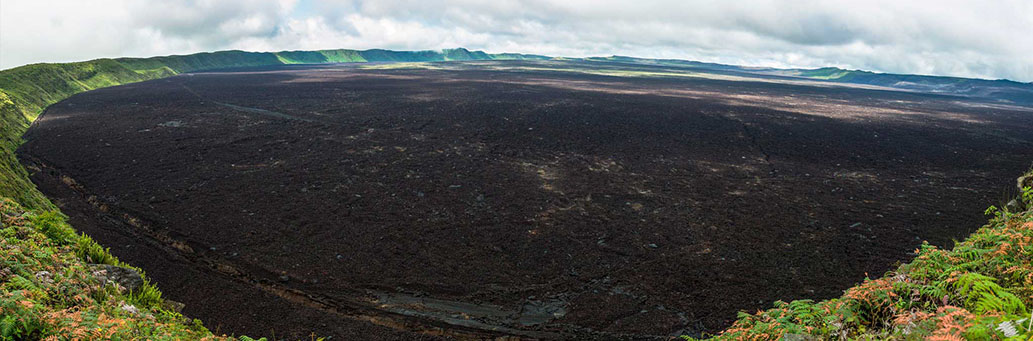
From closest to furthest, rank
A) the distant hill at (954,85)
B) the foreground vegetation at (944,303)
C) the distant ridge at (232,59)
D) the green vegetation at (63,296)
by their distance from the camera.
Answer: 1. the foreground vegetation at (944,303)
2. the green vegetation at (63,296)
3. the distant ridge at (232,59)
4. the distant hill at (954,85)

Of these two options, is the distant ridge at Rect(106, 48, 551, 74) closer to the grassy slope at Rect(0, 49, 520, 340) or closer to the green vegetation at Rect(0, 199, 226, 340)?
the grassy slope at Rect(0, 49, 520, 340)

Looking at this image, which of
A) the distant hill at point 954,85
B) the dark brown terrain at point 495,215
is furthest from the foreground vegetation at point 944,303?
the distant hill at point 954,85

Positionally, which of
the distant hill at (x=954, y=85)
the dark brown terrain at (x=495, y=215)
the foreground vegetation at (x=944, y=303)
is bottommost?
the dark brown terrain at (x=495, y=215)

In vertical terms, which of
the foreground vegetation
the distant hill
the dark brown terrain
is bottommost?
the dark brown terrain

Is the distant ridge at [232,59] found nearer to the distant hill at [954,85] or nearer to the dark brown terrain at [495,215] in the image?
the dark brown terrain at [495,215]

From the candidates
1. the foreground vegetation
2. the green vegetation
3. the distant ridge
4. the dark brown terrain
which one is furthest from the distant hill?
the distant ridge

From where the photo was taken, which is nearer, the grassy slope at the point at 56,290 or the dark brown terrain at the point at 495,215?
the grassy slope at the point at 56,290

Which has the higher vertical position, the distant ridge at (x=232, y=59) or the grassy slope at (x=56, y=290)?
the distant ridge at (x=232, y=59)

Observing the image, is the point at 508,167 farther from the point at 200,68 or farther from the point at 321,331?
the point at 200,68

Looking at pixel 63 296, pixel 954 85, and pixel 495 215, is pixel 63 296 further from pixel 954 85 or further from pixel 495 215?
pixel 954 85
